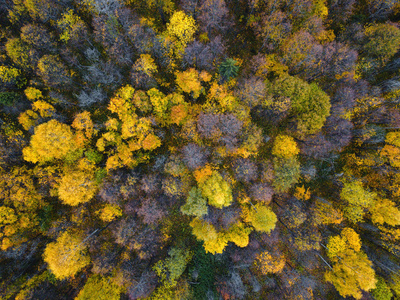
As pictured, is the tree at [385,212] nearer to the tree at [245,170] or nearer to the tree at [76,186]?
the tree at [245,170]

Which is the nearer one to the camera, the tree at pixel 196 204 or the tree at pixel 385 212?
the tree at pixel 196 204

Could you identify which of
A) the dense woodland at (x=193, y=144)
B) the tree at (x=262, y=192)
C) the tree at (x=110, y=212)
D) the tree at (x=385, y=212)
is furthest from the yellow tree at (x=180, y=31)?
the tree at (x=385, y=212)

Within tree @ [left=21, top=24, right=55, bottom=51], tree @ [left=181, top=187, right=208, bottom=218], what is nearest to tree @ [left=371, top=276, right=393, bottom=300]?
tree @ [left=181, top=187, right=208, bottom=218]

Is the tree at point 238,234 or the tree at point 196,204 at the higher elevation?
the tree at point 196,204

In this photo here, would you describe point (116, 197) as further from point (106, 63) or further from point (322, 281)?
point (322, 281)

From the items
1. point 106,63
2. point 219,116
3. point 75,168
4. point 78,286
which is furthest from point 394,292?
point 106,63

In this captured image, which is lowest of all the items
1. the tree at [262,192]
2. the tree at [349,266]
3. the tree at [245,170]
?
the tree at [349,266]

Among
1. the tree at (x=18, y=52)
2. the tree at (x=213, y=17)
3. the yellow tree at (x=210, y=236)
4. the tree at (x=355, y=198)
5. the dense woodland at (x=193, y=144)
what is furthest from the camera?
the tree at (x=355, y=198)
